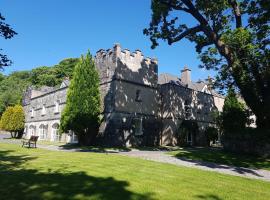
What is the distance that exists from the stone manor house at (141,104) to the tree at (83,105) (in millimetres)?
1420

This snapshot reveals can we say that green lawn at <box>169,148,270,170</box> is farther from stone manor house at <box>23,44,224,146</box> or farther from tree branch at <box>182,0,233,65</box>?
stone manor house at <box>23,44,224,146</box>

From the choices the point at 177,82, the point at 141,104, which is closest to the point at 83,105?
the point at 141,104

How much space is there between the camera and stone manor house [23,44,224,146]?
2911 cm

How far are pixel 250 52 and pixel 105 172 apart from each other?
13.8 meters

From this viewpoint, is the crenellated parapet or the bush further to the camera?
the bush

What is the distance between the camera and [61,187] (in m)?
8.07

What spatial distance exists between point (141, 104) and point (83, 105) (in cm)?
726

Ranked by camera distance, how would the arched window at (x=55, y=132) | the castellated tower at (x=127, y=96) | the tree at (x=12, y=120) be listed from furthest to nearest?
the tree at (x=12, y=120), the arched window at (x=55, y=132), the castellated tower at (x=127, y=96)

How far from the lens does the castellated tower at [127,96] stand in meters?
28.8

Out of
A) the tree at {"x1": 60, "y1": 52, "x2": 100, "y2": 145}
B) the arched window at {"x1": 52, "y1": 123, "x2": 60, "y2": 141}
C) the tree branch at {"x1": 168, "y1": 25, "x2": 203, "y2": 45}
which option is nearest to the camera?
the tree branch at {"x1": 168, "y1": 25, "x2": 203, "y2": 45}

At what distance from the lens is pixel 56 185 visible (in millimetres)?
8336

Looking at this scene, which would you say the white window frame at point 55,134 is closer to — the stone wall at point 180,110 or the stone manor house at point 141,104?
the stone manor house at point 141,104

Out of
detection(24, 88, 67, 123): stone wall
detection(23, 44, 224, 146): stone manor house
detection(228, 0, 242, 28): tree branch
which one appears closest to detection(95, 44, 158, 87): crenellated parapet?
detection(23, 44, 224, 146): stone manor house

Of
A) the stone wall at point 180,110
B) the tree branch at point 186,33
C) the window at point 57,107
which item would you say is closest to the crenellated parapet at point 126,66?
the stone wall at point 180,110
